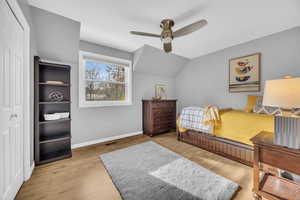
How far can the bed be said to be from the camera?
1.84 metres

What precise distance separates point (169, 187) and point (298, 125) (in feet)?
4.52

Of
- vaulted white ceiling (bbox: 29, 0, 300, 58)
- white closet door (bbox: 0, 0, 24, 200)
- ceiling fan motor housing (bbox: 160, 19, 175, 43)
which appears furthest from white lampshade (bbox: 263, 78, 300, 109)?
white closet door (bbox: 0, 0, 24, 200)

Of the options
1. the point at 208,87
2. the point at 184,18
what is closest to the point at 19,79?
the point at 184,18

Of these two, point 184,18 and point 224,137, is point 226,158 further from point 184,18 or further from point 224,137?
point 184,18

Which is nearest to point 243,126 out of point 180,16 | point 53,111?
point 180,16

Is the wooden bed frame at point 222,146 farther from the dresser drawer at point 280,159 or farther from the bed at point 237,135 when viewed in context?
the dresser drawer at point 280,159

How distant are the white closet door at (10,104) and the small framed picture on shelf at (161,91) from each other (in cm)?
315

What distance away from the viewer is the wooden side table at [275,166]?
1007 mm

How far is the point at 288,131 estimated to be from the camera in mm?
1005

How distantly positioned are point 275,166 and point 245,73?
2.60m

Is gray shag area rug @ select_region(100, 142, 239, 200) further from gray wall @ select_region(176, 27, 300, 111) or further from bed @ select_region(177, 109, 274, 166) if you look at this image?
gray wall @ select_region(176, 27, 300, 111)

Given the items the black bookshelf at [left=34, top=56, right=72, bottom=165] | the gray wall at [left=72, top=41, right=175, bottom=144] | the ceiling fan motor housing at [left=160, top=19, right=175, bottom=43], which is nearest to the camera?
the ceiling fan motor housing at [left=160, top=19, right=175, bottom=43]

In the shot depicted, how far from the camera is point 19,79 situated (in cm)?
146

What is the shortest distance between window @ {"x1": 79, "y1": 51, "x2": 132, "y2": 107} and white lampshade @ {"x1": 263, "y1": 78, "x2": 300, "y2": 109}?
290 centimetres
